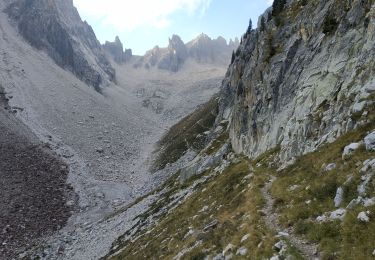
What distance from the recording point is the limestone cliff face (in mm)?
25953

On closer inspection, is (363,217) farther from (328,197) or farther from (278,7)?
Answer: (278,7)

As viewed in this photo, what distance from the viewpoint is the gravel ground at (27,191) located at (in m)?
52.3

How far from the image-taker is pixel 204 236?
2275 centimetres

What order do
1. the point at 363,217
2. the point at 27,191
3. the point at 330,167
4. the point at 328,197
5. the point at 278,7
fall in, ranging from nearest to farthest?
1. the point at 363,217
2. the point at 328,197
3. the point at 330,167
4. the point at 278,7
5. the point at 27,191

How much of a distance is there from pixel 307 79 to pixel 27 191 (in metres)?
47.4

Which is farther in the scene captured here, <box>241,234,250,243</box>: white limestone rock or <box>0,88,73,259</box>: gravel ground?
<box>0,88,73,259</box>: gravel ground

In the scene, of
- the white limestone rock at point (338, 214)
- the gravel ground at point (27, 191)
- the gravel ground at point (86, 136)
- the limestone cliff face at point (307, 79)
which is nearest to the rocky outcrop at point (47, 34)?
the gravel ground at point (86, 136)

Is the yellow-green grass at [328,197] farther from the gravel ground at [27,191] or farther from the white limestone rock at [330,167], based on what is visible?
the gravel ground at [27,191]

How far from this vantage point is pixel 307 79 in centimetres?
3503

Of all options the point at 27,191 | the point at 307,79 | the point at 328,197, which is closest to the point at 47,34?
the point at 27,191

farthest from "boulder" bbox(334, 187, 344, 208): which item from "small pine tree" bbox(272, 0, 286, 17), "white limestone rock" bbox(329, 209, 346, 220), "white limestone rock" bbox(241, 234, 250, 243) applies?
"small pine tree" bbox(272, 0, 286, 17)

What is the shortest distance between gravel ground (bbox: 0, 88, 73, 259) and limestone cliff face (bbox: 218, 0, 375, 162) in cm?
2889

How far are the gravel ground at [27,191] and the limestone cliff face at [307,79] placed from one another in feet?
94.8

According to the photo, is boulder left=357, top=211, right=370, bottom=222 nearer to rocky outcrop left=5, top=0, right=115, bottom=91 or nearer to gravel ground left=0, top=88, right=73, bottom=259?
gravel ground left=0, top=88, right=73, bottom=259
